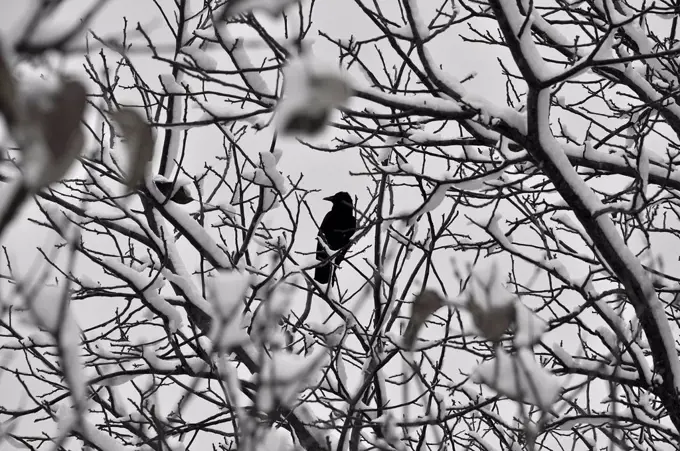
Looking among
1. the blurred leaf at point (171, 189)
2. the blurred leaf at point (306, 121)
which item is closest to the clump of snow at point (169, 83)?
the blurred leaf at point (171, 189)

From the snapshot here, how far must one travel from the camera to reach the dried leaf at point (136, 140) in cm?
56

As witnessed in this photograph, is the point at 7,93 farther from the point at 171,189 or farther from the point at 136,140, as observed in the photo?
the point at 171,189

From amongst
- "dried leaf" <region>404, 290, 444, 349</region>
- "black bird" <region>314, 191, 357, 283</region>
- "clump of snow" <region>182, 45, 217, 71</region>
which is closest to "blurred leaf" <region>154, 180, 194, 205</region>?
"clump of snow" <region>182, 45, 217, 71</region>

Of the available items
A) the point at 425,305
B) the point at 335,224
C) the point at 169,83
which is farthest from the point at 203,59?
the point at 335,224

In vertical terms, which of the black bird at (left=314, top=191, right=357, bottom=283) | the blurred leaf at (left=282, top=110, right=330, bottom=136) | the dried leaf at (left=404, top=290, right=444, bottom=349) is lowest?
the blurred leaf at (left=282, top=110, right=330, bottom=136)

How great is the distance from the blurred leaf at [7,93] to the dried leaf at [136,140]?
145 mm

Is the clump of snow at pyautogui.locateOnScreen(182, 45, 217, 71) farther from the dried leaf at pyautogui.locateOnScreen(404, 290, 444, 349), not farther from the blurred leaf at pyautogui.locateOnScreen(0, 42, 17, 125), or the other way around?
the blurred leaf at pyautogui.locateOnScreen(0, 42, 17, 125)

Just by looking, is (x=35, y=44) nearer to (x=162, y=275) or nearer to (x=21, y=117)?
(x=21, y=117)

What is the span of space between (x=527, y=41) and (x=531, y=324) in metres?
2.06

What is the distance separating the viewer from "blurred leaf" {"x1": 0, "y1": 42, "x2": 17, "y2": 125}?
1.32 feet

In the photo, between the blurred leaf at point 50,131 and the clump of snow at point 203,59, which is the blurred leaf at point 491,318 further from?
the clump of snow at point 203,59

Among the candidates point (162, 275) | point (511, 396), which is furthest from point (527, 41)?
point (162, 275)

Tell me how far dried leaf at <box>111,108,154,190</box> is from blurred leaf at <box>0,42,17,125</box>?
145mm

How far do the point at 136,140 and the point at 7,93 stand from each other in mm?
159
